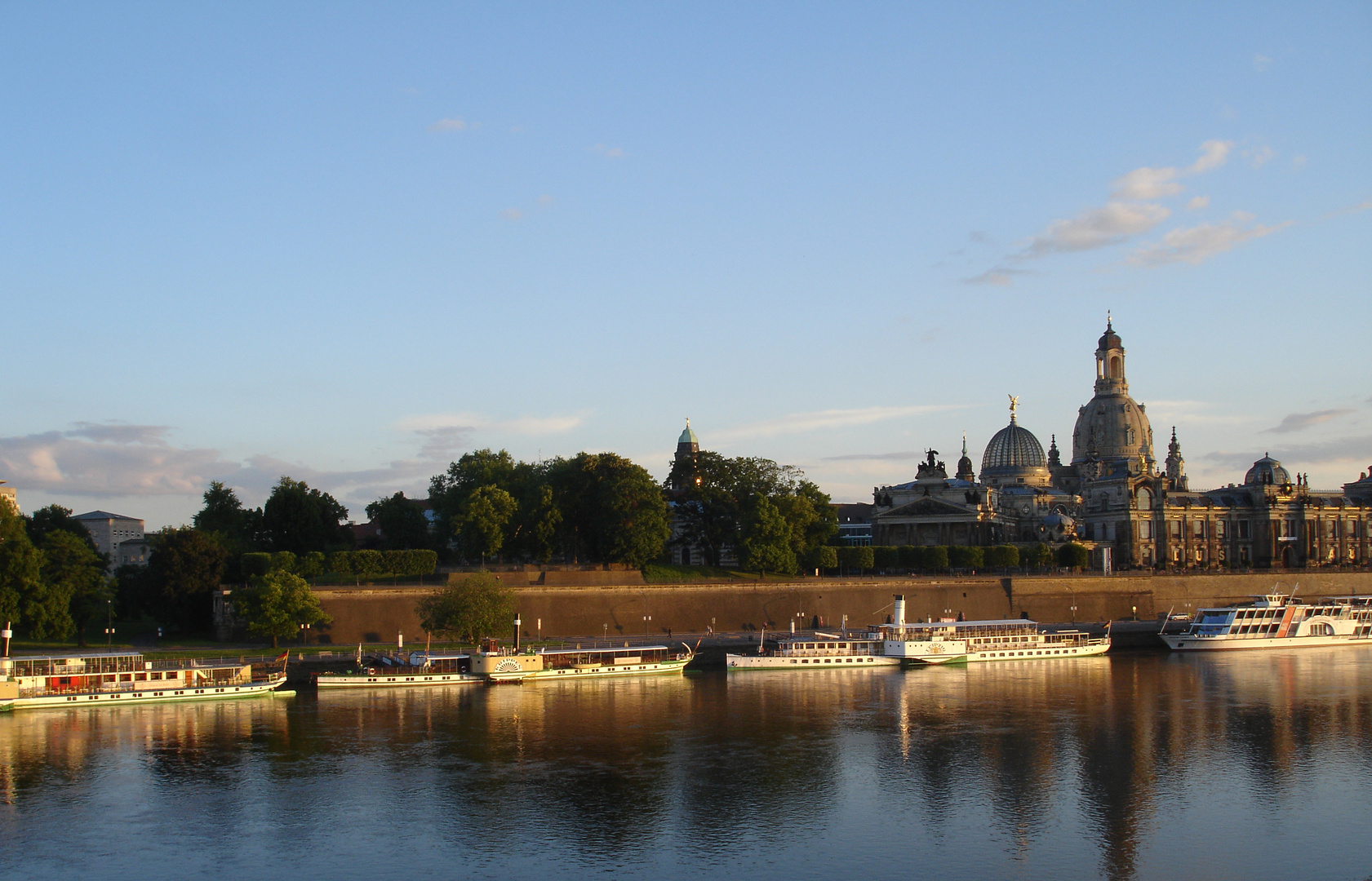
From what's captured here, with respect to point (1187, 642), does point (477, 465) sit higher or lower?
higher

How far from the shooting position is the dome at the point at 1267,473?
360 ft

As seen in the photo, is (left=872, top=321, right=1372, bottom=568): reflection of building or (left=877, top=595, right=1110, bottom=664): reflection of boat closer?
(left=877, top=595, right=1110, bottom=664): reflection of boat

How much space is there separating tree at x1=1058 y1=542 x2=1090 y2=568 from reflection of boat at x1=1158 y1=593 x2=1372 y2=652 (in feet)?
62.8

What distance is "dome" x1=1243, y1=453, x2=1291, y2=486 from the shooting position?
110m

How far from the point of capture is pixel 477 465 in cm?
7306

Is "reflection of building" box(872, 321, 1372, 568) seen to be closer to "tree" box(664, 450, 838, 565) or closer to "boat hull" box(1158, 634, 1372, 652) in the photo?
"tree" box(664, 450, 838, 565)

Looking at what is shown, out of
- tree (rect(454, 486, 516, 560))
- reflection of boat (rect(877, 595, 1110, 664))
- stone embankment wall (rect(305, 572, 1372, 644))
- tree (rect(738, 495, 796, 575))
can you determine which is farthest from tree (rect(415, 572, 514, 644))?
Answer: tree (rect(738, 495, 796, 575))

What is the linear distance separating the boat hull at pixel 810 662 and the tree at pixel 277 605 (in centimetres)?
1727

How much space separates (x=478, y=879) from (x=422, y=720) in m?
16.3

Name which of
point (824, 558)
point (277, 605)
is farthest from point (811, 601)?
point (277, 605)

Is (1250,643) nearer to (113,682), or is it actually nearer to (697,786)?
(697,786)

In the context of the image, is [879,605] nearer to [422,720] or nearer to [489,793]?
[422,720]

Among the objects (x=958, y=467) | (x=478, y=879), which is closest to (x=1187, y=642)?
(x=478, y=879)

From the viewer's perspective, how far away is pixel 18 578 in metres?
48.0
